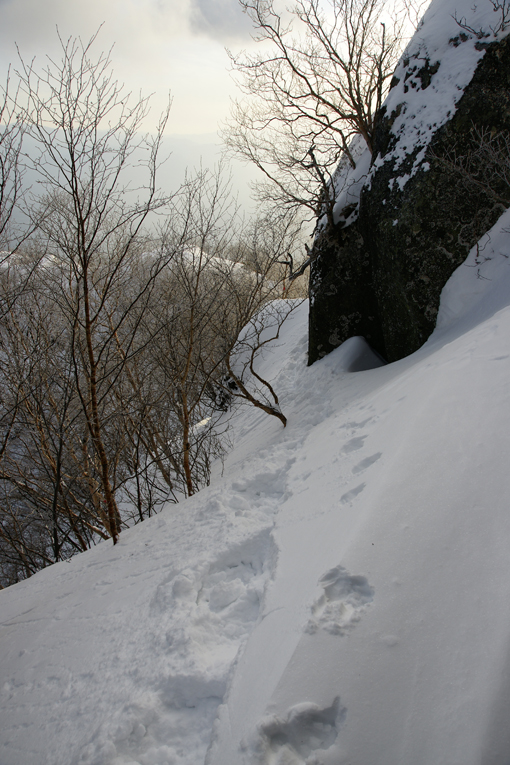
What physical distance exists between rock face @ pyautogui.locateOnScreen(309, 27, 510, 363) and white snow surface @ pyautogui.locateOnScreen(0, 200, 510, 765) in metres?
1.86

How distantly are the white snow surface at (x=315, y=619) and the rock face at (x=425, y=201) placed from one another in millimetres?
1858

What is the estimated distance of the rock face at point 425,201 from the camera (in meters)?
4.85

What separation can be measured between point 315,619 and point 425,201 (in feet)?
17.7

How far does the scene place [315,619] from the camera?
1.76 meters

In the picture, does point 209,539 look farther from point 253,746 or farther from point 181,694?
point 253,746

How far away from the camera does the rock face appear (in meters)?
4.85

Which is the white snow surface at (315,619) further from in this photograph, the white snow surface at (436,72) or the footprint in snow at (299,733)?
the white snow surface at (436,72)

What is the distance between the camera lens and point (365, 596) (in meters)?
1.78

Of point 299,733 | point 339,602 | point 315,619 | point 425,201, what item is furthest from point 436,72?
point 299,733

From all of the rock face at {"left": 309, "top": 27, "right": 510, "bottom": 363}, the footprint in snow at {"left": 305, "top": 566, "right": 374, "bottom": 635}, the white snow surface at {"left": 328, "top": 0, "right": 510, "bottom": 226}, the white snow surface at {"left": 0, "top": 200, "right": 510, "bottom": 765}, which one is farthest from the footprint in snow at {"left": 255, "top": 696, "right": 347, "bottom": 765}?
the white snow surface at {"left": 328, "top": 0, "right": 510, "bottom": 226}

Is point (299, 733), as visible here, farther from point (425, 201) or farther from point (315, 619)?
point (425, 201)

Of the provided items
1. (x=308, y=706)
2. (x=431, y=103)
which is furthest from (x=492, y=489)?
(x=431, y=103)

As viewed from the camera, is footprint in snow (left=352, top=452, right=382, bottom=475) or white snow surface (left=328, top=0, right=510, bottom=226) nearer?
footprint in snow (left=352, top=452, right=382, bottom=475)

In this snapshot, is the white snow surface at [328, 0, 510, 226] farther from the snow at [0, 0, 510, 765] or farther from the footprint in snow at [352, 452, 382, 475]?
the footprint in snow at [352, 452, 382, 475]
